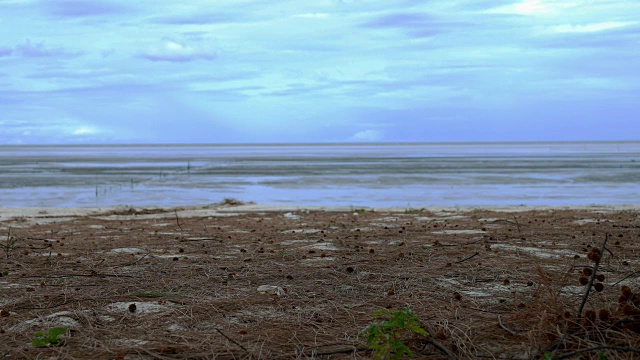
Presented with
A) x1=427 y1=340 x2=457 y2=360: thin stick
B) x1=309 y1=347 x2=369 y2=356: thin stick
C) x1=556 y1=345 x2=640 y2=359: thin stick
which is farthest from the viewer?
x1=309 y1=347 x2=369 y2=356: thin stick

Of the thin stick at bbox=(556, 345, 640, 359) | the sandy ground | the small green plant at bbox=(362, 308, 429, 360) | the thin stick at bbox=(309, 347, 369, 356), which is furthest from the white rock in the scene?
the thin stick at bbox=(556, 345, 640, 359)

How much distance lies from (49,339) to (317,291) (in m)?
2.04

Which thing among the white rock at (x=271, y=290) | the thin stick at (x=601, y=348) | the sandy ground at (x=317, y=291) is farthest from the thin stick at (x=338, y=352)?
the white rock at (x=271, y=290)

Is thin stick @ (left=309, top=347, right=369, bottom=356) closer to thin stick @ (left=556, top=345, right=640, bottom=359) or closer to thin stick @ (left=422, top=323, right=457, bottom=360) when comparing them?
thin stick @ (left=422, top=323, right=457, bottom=360)

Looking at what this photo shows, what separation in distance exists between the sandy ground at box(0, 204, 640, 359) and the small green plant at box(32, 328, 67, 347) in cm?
6

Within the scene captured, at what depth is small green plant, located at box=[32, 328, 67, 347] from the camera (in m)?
3.86

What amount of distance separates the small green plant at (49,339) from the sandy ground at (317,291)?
0.06m

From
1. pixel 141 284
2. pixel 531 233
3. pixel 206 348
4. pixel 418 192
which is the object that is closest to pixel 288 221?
pixel 531 233

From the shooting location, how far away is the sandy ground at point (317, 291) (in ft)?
12.4

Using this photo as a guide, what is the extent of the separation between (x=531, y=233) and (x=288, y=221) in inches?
165

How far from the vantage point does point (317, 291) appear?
5.25 m

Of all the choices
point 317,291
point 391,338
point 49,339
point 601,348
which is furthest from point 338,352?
point 49,339

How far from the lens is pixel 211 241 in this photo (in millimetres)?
8375

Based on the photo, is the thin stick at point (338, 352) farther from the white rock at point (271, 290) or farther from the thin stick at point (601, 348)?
the white rock at point (271, 290)
